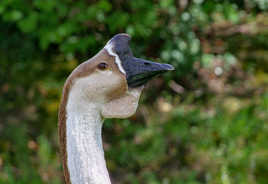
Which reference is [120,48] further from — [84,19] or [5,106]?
[5,106]

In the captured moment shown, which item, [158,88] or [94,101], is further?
[158,88]

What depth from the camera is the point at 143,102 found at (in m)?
4.96

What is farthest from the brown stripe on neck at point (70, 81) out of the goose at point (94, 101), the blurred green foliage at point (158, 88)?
the blurred green foliage at point (158, 88)

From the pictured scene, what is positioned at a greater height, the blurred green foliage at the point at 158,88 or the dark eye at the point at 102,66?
the dark eye at the point at 102,66

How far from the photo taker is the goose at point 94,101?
1606mm

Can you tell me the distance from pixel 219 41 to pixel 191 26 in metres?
0.63

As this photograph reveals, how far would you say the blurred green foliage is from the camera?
3.90m

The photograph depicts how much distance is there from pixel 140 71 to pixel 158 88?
3478 mm

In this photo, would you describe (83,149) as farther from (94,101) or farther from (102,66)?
(102,66)

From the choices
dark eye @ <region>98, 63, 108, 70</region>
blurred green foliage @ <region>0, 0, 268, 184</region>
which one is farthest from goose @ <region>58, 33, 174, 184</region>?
blurred green foliage @ <region>0, 0, 268, 184</region>

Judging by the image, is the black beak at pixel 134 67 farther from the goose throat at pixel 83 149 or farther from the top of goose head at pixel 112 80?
the goose throat at pixel 83 149

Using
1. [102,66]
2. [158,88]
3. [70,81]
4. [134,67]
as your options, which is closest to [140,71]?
[134,67]

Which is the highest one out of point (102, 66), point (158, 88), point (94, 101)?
point (102, 66)

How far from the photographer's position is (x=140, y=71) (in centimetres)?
162
